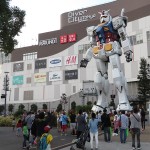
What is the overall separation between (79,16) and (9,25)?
177 ft

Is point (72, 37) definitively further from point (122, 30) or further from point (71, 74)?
point (122, 30)

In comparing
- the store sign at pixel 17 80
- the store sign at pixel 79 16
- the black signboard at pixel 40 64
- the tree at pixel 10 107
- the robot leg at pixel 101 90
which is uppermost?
the store sign at pixel 79 16

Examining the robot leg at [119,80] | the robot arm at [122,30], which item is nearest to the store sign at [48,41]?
the robot arm at [122,30]

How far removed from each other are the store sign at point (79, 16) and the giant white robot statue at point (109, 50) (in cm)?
4327

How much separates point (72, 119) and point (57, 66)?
47.5 metres

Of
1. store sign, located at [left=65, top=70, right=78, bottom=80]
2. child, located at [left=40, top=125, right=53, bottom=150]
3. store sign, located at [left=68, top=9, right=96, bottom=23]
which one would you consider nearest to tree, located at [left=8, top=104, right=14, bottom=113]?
store sign, located at [left=65, top=70, right=78, bottom=80]

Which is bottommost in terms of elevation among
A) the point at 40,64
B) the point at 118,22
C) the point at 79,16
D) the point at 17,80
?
the point at 17,80

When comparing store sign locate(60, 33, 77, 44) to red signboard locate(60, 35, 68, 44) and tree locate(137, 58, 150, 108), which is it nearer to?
red signboard locate(60, 35, 68, 44)

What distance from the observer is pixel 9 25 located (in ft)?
48.0

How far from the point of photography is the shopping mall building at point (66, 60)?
54.7 meters

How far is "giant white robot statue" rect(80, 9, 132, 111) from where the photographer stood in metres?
21.4

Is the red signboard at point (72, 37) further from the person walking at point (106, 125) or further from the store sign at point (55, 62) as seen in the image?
the person walking at point (106, 125)

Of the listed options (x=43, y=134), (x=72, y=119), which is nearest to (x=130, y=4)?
(x=72, y=119)

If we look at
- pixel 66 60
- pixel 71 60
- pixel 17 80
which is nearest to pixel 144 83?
pixel 71 60
